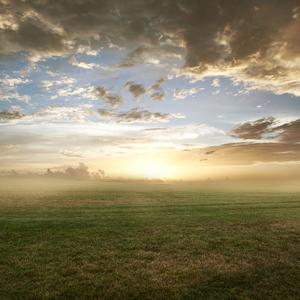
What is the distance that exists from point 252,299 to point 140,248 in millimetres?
8682

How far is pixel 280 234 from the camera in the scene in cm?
2480

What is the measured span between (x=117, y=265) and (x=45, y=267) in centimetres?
337

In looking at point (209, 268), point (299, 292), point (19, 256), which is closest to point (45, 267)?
point (19, 256)

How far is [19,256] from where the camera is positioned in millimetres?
17344

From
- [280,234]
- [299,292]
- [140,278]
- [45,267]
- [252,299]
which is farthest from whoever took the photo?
[280,234]

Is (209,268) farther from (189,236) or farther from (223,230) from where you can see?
(223,230)

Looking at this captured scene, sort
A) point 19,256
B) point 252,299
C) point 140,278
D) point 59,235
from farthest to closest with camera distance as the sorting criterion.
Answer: point 59,235 → point 19,256 → point 140,278 → point 252,299

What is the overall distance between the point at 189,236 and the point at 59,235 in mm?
9223

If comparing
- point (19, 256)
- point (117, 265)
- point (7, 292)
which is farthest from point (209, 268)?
point (19, 256)

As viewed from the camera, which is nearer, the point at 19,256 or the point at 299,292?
the point at 299,292

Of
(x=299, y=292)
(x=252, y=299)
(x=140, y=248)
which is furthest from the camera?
(x=140, y=248)

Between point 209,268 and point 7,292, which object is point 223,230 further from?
point 7,292

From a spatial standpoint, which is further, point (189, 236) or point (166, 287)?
point (189, 236)

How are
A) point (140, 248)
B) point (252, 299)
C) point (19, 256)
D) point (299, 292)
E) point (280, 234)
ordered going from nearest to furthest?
point (252, 299) → point (299, 292) → point (19, 256) → point (140, 248) → point (280, 234)
